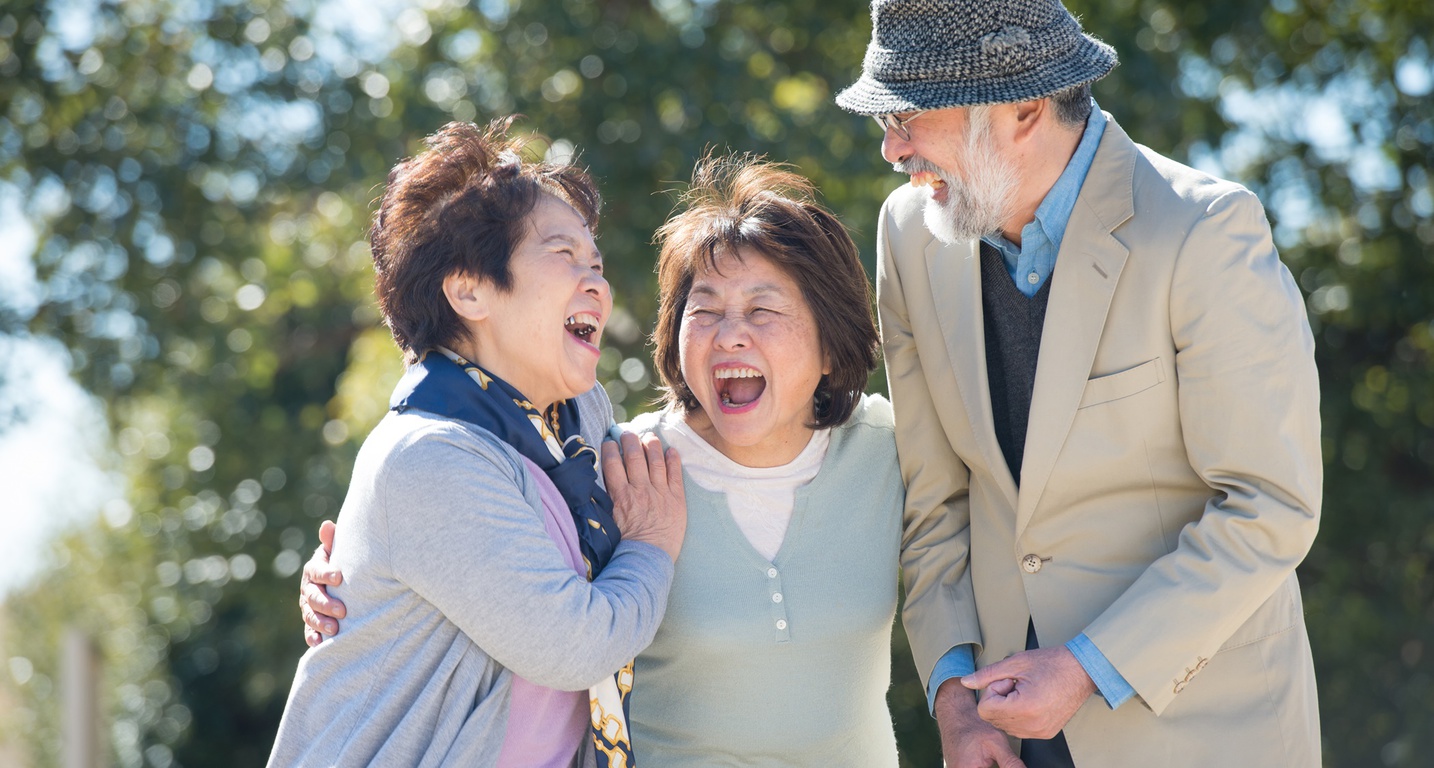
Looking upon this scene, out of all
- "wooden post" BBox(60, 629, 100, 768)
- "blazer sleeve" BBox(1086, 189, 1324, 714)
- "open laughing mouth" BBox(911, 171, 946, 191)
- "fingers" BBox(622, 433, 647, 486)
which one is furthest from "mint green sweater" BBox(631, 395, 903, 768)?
"wooden post" BBox(60, 629, 100, 768)

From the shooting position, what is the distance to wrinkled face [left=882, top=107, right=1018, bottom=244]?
8.42ft

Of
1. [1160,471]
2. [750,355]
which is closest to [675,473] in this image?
[750,355]

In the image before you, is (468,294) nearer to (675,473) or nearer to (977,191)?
(675,473)

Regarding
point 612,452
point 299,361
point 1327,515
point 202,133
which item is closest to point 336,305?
point 299,361

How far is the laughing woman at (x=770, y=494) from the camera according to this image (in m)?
2.64

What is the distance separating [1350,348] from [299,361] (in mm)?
7144

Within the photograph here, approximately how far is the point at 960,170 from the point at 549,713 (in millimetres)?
1272

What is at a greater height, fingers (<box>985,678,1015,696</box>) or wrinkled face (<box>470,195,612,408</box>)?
wrinkled face (<box>470,195,612,408</box>)

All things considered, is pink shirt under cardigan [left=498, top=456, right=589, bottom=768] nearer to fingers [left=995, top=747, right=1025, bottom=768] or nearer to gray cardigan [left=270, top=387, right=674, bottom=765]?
gray cardigan [left=270, top=387, right=674, bottom=765]

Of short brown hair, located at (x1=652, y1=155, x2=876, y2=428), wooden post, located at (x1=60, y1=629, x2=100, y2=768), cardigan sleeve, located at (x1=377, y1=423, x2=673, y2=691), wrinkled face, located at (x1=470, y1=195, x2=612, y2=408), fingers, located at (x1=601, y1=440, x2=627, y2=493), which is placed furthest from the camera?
wooden post, located at (x1=60, y1=629, x2=100, y2=768)

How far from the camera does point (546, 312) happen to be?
8.39 feet

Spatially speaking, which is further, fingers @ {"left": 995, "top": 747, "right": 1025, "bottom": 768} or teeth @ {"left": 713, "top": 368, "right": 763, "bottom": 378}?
teeth @ {"left": 713, "top": 368, "right": 763, "bottom": 378}

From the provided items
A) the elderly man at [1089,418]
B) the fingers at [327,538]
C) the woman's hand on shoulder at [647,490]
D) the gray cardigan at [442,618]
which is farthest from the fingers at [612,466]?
the elderly man at [1089,418]

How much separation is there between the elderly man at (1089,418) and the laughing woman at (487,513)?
0.64m
